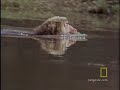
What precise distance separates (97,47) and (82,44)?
182 mm

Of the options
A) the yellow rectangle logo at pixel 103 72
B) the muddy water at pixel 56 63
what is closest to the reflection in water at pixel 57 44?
the muddy water at pixel 56 63

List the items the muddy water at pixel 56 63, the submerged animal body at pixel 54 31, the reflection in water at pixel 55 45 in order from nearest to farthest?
the muddy water at pixel 56 63 < the reflection in water at pixel 55 45 < the submerged animal body at pixel 54 31

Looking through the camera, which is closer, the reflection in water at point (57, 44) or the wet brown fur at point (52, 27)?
the reflection in water at point (57, 44)

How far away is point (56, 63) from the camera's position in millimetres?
4746

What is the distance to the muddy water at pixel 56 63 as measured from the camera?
4.66 meters

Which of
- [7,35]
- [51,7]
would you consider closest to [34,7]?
[51,7]

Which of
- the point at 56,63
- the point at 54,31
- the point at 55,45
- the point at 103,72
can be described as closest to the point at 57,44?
the point at 55,45

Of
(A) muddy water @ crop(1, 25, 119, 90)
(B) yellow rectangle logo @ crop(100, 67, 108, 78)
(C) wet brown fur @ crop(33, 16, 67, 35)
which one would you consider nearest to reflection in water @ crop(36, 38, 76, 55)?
(A) muddy water @ crop(1, 25, 119, 90)

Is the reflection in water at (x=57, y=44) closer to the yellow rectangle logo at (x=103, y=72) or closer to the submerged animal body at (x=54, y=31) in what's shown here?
the submerged animal body at (x=54, y=31)

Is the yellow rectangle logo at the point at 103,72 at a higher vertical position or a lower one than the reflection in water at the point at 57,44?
lower

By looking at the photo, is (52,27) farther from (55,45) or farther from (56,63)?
(56,63)

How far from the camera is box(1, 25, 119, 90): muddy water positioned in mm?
4660

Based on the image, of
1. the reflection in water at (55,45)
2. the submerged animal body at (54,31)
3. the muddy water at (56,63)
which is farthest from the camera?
the submerged animal body at (54,31)

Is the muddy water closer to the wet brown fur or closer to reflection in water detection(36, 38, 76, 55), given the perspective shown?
reflection in water detection(36, 38, 76, 55)
